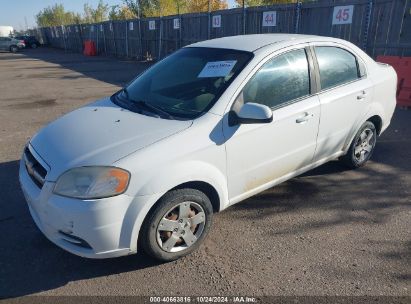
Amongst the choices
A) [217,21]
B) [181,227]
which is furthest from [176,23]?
[181,227]

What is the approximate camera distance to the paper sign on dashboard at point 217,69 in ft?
10.4

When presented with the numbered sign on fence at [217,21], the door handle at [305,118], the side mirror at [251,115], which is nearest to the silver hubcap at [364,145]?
the door handle at [305,118]

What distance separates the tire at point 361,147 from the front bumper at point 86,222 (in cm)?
303

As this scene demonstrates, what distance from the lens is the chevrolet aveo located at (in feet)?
8.10

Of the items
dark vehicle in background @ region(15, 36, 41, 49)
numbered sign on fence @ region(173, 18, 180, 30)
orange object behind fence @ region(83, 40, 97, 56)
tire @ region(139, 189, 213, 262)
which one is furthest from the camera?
dark vehicle in background @ region(15, 36, 41, 49)

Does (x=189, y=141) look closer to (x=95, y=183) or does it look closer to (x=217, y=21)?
(x=95, y=183)

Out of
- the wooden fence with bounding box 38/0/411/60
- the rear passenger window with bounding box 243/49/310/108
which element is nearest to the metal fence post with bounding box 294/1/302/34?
the wooden fence with bounding box 38/0/411/60

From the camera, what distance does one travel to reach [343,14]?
9969 millimetres

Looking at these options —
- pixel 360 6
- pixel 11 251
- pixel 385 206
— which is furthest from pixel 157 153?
pixel 360 6

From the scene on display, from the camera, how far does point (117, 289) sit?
264 cm

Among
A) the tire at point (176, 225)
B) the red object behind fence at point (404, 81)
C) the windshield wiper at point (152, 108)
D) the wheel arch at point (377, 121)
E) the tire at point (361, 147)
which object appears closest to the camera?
the tire at point (176, 225)

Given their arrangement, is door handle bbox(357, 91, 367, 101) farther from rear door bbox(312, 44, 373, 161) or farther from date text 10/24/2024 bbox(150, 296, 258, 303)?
date text 10/24/2024 bbox(150, 296, 258, 303)

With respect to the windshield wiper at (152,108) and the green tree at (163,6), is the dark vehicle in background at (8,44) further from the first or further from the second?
the windshield wiper at (152,108)

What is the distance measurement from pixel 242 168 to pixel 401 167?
2.78 m
